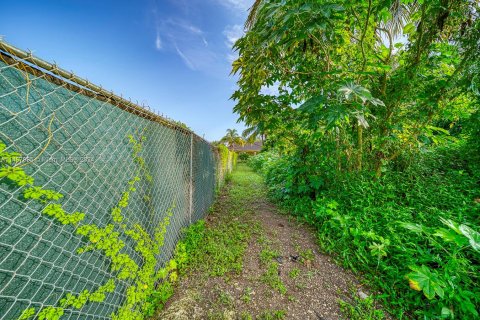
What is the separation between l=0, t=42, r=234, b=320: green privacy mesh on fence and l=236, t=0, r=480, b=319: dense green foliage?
5.59 ft

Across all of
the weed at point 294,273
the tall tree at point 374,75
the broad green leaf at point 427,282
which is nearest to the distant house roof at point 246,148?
the tall tree at point 374,75

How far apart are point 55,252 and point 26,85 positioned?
0.92m

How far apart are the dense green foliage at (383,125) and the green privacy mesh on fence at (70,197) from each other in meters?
1.70

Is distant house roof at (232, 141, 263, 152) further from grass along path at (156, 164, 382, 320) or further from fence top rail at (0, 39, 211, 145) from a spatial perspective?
fence top rail at (0, 39, 211, 145)

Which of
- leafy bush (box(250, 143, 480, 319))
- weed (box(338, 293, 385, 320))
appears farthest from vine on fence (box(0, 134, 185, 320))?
leafy bush (box(250, 143, 480, 319))

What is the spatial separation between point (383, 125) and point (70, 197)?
14.3ft

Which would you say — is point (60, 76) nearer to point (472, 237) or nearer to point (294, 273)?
point (294, 273)

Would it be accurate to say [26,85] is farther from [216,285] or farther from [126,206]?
[216,285]

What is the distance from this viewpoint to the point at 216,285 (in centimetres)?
212

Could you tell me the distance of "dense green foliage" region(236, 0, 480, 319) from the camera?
192cm

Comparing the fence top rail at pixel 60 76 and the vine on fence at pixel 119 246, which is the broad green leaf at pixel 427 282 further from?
the fence top rail at pixel 60 76

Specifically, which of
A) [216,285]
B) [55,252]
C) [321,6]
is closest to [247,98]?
[321,6]

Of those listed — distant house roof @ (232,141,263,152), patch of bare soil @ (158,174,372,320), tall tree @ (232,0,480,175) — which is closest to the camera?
patch of bare soil @ (158,174,372,320)

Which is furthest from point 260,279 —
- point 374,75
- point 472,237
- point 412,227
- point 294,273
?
point 374,75
